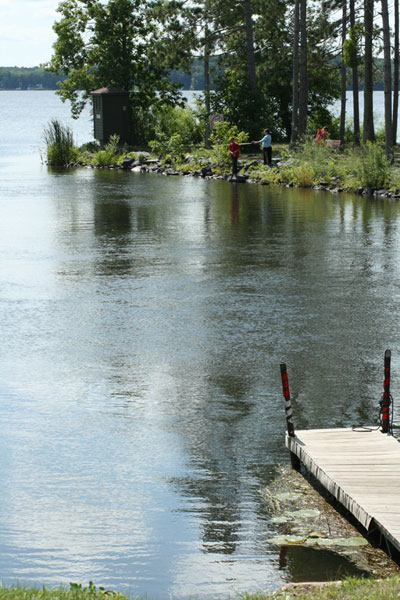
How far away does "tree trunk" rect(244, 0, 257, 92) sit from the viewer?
50.7 meters

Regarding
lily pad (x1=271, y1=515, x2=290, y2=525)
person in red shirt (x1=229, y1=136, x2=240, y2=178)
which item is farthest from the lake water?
person in red shirt (x1=229, y1=136, x2=240, y2=178)

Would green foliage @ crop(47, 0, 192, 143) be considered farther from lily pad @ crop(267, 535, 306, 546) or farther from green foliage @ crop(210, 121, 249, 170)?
lily pad @ crop(267, 535, 306, 546)

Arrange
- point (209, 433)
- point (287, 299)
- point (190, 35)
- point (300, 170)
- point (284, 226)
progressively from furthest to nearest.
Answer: point (190, 35)
point (300, 170)
point (284, 226)
point (287, 299)
point (209, 433)

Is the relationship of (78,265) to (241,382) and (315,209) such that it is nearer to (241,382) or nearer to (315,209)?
(241,382)

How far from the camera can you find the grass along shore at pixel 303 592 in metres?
5.87

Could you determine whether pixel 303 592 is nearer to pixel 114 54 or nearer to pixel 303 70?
pixel 303 70

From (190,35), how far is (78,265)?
33.4 metres

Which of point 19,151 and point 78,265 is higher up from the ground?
point 19,151

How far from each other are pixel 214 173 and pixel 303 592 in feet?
124

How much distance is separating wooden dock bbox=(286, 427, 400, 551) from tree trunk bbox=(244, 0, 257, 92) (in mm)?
44303

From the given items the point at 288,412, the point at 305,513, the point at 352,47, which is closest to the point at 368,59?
the point at 352,47

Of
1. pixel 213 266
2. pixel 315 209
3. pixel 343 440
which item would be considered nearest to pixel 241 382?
pixel 343 440

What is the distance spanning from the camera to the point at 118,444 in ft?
31.9

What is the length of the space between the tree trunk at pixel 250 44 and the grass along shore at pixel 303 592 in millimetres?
47136
